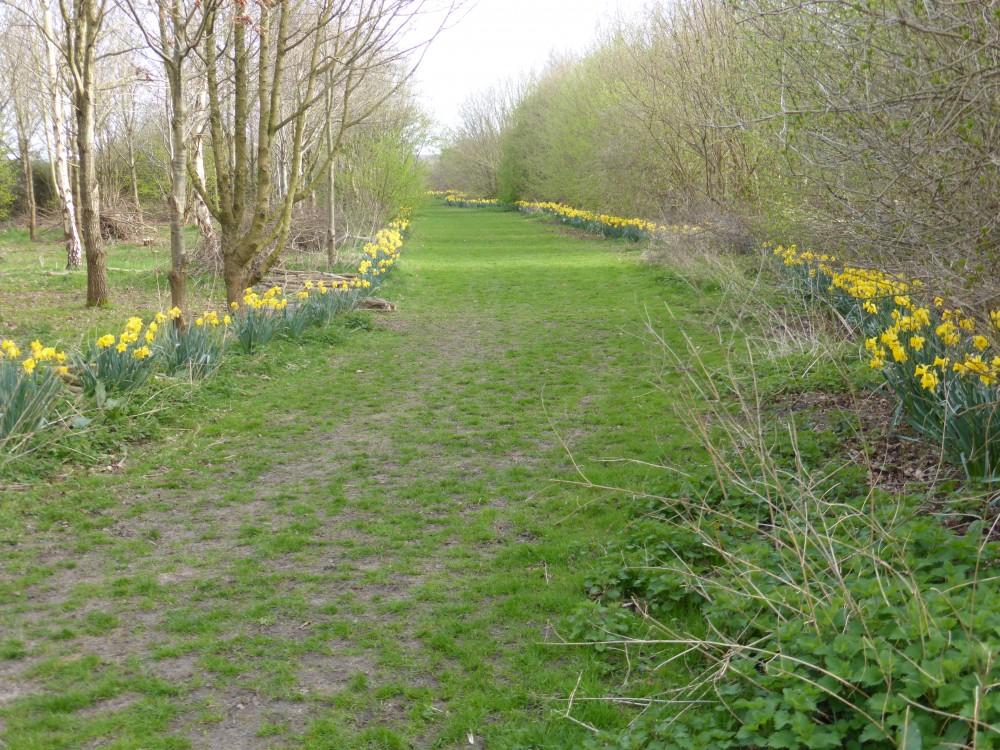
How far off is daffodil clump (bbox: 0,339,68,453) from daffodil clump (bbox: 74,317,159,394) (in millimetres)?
523

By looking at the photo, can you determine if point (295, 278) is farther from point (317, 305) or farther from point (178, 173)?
point (178, 173)

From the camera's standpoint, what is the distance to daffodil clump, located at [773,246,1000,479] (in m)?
4.12

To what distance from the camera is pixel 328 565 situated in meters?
4.30

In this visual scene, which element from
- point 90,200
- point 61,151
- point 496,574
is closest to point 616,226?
point 61,151

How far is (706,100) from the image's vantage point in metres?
15.3

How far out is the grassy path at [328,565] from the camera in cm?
302

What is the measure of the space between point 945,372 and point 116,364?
5738 millimetres

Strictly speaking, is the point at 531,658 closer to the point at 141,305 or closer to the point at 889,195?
the point at 889,195

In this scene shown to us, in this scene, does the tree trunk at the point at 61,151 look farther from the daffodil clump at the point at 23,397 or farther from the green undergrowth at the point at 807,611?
the green undergrowth at the point at 807,611

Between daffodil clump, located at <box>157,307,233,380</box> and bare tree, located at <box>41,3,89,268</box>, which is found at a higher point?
bare tree, located at <box>41,3,89,268</box>

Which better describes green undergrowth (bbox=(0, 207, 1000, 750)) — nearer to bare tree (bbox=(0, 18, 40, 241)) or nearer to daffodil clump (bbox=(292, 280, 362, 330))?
daffodil clump (bbox=(292, 280, 362, 330))

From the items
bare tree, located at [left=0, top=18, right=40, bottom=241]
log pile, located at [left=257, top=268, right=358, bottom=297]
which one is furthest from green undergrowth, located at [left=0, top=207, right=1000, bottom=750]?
bare tree, located at [left=0, top=18, right=40, bottom=241]

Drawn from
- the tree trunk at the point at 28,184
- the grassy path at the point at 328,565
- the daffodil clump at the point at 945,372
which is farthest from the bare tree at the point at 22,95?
the daffodil clump at the point at 945,372

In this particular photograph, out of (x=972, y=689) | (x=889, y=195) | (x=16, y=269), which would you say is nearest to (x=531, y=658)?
(x=972, y=689)
